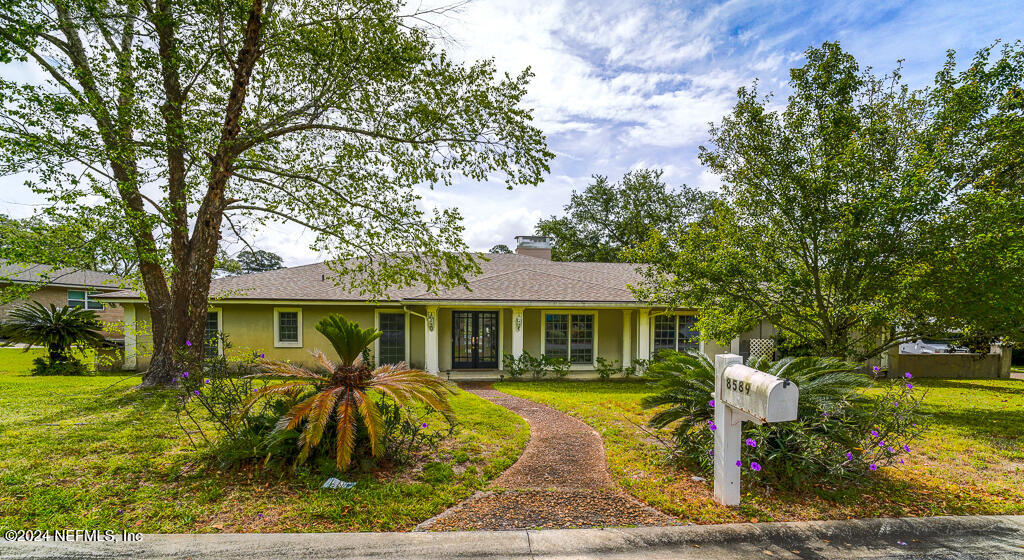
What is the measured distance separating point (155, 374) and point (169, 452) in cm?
456

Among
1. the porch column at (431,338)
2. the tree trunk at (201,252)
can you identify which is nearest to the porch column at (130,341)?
the tree trunk at (201,252)

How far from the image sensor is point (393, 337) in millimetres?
13219

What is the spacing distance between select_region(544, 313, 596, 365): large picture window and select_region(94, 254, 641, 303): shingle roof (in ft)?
2.61

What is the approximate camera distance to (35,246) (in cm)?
622

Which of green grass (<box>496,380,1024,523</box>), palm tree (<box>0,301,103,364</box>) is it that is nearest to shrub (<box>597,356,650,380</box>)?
green grass (<box>496,380,1024,523</box>)

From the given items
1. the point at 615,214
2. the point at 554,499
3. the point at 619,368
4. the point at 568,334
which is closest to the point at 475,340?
the point at 568,334

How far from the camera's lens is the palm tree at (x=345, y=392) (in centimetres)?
405

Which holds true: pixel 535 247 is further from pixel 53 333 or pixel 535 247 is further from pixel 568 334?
pixel 53 333

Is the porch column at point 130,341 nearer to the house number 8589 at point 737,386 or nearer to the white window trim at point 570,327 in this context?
the white window trim at point 570,327

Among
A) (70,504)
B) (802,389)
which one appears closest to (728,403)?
(802,389)

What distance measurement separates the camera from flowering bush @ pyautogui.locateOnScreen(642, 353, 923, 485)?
4055mm

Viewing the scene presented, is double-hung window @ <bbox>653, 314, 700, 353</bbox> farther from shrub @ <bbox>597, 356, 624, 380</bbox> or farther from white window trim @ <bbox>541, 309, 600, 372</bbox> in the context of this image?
white window trim @ <bbox>541, 309, 600, 372</bbox>

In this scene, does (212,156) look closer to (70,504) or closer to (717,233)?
(70,504)

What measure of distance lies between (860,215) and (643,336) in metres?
6.97
